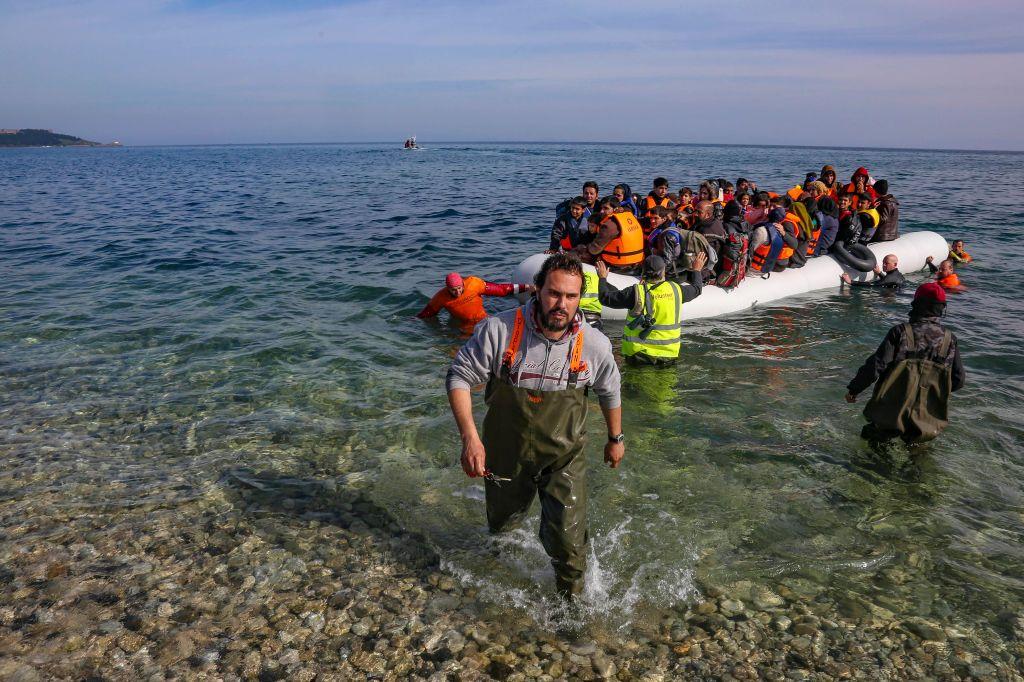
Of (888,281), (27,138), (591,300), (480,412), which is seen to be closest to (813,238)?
(888,281)

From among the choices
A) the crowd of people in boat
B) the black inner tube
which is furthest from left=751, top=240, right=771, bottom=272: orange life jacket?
the black inner tube

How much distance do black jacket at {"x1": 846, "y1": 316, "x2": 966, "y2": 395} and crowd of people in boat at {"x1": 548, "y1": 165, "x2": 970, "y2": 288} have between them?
418 centimetres

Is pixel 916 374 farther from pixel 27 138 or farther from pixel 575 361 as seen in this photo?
pixel 27 138

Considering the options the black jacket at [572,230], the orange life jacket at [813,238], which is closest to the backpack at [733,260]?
the orange life jacket at [813,238]

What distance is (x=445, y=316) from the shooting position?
1130 centimetres

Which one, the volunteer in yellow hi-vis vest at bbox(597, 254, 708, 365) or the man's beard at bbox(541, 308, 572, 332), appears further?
the volunteer in yellow hi-vis vest at bbox(597, 254, 708, 365)

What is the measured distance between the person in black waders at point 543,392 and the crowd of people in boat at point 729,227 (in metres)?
Result: 5.57

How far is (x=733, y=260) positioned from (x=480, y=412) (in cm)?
585

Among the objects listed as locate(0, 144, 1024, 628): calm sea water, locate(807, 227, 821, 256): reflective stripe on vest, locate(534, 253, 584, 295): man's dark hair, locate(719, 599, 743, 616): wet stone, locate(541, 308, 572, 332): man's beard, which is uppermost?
locate(534, 253, 584, 295): man's dark hair

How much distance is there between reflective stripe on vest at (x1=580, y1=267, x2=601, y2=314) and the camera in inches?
350

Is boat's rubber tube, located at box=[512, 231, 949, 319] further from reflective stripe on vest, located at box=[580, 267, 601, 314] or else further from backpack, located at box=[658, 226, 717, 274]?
backpack, located at box=[658, 226, 717, 274]

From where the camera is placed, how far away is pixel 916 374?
5.55 metres

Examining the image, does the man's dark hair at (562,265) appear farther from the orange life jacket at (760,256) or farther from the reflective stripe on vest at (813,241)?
the reflective stripe on vest at (813,241)

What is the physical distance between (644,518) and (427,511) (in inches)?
72.3
